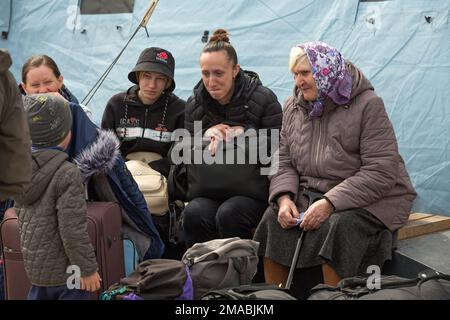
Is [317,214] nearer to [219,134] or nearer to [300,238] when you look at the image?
[300,238]

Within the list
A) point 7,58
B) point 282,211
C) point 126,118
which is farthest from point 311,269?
point 7,58

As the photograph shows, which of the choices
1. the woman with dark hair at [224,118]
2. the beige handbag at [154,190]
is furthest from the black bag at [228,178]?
the beige handbag at [154,190]

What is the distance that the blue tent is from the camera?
3.90 metres

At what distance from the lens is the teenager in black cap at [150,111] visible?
379 centimetres

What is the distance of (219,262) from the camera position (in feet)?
9.11

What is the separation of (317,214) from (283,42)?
68.0 inches

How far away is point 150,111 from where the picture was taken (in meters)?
3.83

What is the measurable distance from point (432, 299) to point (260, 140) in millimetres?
1328

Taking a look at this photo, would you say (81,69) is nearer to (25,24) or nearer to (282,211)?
(25,24)

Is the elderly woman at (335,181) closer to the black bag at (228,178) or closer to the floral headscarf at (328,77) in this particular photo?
the floral headscarf at (328,77)

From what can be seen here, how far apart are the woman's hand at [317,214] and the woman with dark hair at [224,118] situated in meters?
0.42

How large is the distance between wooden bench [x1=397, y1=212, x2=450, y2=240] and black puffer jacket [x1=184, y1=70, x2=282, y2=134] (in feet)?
2.75

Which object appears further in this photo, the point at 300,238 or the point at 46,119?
the point at 300,238

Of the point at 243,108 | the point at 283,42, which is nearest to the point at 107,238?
the point at 243,108
